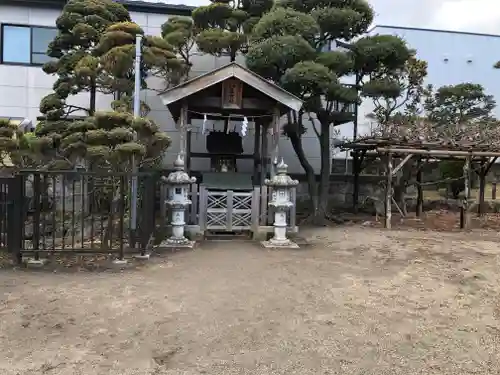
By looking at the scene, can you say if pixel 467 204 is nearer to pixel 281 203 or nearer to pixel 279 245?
pixel 281 203

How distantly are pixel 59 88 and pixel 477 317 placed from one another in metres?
10.6

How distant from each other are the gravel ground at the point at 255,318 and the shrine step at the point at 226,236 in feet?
5.84

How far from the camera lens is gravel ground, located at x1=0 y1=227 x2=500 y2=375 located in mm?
3732

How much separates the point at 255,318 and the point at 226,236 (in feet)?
16.7

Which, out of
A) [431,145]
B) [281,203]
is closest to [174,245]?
[281,203]

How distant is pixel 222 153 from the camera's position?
1132 cm

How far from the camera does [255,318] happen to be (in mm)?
4773

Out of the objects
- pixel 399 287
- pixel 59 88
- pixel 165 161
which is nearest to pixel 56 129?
pixel 59 88

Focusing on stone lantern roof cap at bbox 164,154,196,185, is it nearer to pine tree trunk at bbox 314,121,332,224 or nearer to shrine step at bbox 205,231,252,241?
shrine step at bbox 205,231,252,241

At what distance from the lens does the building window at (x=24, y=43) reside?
1472cm

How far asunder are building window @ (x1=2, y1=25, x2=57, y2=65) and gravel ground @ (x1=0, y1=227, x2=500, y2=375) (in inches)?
420

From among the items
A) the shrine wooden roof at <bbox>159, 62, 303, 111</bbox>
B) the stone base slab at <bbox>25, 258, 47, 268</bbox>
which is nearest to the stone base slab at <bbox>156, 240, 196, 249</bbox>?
the stone base slab at <bbox>25, 258, 47, 268</bbox>

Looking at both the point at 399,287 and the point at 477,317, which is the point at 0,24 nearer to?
the point at 399,287

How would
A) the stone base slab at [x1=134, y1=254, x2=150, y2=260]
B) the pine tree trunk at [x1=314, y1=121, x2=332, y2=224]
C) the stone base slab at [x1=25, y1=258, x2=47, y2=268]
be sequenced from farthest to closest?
the pine tree trunk at [x1=314, y1=121, x2=332, y2=224]
the stone base slab at [x1=134, y1=254, x2=150, y2=260]
the stone base slab at [x1=25, y1=258, x2=47, y2=268]
